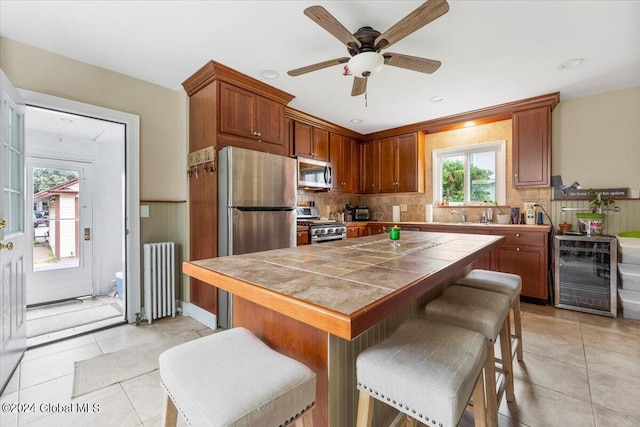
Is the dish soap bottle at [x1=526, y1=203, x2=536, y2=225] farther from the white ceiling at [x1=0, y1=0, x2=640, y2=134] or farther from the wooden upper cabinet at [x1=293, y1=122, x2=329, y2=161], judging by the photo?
the wooden upper cabinet at [x1=293, y1=122, x2=329, y2=161]

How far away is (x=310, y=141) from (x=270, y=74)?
142 centimetres

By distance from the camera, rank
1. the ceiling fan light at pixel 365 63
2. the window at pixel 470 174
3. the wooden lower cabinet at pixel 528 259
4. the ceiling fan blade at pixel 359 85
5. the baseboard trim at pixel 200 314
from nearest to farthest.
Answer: the ceiling fan light at pixel 365 63 < the ceiling fan blade at pixel 359 85 < the baseboard trim at pixel 200 314 < the wooden lower cabinet at pixel 528 259 < the window at pixel 470 174

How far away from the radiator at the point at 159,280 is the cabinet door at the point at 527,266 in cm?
379

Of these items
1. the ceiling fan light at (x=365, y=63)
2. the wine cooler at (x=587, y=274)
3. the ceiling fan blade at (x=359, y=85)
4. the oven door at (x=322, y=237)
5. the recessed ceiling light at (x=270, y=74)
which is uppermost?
the recessed ceiling light at (x=270, y=74)

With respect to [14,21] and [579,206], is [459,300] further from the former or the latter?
[14,21]

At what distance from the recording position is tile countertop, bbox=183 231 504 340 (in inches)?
28.1

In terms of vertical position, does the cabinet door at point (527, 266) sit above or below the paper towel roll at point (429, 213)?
below

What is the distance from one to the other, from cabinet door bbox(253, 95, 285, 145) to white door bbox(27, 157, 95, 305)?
2698 millimetres

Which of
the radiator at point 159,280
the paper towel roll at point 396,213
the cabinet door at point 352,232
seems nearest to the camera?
the radiator at point 159,280

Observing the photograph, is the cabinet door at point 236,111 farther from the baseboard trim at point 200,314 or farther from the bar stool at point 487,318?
the bar stool at point 487,318

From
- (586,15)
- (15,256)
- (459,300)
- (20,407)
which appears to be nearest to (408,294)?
(459,300)

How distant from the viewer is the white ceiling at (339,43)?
6.17 ft

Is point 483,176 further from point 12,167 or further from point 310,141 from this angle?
point 12,167

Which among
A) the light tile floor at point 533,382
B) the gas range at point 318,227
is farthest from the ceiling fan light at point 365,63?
the light tile floor at point 533,382
